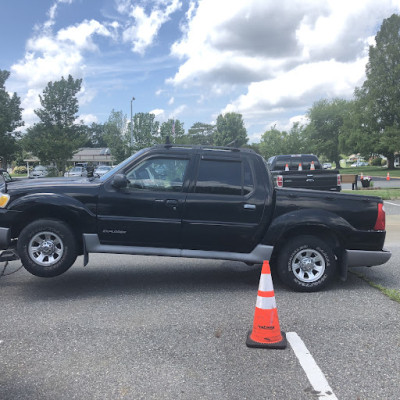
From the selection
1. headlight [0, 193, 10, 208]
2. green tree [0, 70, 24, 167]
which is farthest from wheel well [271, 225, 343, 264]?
green tree [0, 70, 24, 167]

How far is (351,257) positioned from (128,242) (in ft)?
9.39

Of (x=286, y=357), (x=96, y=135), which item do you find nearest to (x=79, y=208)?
(x=286, y=357)

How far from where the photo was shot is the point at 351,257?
545 cm

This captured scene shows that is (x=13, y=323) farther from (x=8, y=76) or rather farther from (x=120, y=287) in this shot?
(x=8, y=76)

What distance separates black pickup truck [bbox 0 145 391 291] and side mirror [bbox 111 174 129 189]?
0.01 meters

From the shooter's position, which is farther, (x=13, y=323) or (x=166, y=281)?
(x=166, y=281)

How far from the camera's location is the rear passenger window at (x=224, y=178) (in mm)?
5363

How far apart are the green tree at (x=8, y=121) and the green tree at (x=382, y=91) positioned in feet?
141

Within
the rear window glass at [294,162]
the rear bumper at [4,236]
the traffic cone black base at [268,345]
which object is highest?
the rear window glass at [294,162]

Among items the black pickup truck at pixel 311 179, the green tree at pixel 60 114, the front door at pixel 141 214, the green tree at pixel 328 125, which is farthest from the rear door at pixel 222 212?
the green tree at pixel 328 125

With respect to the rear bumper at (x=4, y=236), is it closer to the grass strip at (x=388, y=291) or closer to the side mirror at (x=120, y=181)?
the side mirror at (x=120, y=181)

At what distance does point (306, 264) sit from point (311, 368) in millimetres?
2135

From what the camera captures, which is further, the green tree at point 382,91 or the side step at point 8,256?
the green tree at point 382,91

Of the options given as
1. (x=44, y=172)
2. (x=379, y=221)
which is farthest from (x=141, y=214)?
(x=44, y=172)
